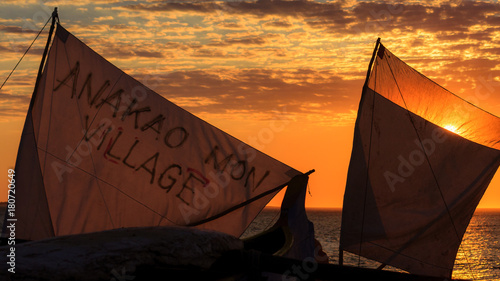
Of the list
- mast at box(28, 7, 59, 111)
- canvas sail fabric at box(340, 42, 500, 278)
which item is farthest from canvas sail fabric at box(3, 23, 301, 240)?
canvas sail fabric at box(340, 42, 500, 278)

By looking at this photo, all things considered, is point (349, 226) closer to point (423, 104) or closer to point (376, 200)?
point (376, 200)

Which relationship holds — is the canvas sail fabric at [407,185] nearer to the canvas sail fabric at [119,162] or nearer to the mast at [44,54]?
the canvas sail fabric at [119,162]

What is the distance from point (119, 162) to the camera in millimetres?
16375

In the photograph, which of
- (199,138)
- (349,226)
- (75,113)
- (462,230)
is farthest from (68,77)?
(462,230)

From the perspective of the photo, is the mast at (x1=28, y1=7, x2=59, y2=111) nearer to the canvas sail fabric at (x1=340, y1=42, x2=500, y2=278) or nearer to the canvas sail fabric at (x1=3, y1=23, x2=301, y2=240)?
the canvas sail fabric at (x1=3, y1=23, x2=301, y2=240)

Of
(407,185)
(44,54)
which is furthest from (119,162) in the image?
(407,185)

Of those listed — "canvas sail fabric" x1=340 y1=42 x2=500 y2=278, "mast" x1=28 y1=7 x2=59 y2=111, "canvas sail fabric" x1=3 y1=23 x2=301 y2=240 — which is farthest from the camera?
"canvas sail fabric" x1=340 y1=42 x2=500 y2=278

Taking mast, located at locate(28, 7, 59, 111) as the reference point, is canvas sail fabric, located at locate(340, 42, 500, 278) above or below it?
below

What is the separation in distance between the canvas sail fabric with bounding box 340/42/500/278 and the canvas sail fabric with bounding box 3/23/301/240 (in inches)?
131

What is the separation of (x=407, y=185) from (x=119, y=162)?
912 centimetres

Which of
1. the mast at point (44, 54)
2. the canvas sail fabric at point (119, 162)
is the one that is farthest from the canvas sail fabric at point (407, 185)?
the mast at point (44, 54)

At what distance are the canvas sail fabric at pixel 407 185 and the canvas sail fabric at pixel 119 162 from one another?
3326 mm

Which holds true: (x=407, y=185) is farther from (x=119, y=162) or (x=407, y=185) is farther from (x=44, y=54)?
(x=44, y=54)

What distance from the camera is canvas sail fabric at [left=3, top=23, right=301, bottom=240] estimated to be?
52.4 feet
